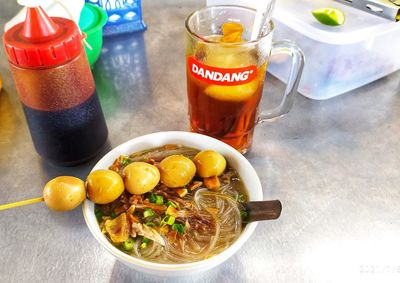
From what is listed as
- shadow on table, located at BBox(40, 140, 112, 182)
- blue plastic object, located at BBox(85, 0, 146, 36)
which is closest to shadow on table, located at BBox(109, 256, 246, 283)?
shadow on table, located at BBox(40, 140, 112, 182)

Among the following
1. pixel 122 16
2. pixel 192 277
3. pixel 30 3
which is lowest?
pixel 192 277

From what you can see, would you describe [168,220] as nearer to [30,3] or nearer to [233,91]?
[233,91]

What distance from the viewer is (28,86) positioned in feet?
1.99

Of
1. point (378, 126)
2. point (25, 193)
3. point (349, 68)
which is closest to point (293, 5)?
point (349, 68)

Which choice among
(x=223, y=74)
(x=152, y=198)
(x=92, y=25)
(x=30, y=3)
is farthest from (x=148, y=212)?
(x=92, y=25)

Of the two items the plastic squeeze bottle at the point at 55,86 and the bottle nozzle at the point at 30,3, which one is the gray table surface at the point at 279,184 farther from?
the bottle nozzle at the point at 30,3

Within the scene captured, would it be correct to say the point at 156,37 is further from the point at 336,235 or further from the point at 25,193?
the point at 336,235

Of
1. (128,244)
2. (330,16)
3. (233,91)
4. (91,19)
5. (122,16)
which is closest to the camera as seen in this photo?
(128,244)

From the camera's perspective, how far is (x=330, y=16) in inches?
32.2

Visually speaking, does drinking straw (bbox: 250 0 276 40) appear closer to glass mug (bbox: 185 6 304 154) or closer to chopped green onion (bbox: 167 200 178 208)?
glass mug (bbox: 185 6 304 154)

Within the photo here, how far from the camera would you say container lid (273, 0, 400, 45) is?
817 mm

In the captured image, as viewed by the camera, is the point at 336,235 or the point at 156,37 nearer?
the point at 336,235

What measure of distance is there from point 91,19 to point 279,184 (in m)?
0.60

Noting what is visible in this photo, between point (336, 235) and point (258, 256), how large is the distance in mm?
143
